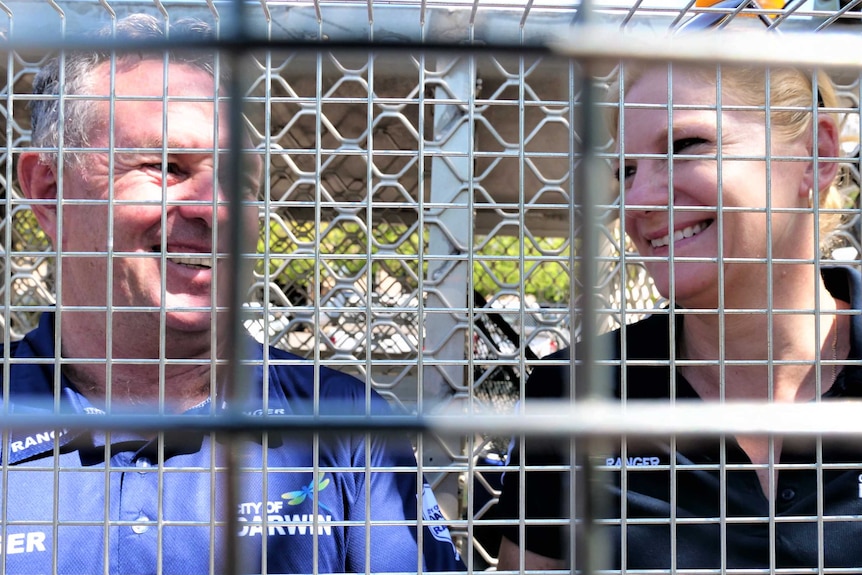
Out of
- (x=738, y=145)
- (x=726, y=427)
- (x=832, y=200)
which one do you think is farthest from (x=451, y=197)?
(x=726, y=427)

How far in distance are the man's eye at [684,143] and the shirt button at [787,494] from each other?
390mm

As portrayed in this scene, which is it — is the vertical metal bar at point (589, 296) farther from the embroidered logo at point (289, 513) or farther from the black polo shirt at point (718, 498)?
the embroidered logo at point (289, 513)

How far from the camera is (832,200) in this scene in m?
1.09

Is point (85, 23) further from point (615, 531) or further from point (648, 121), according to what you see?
point (615, 531)

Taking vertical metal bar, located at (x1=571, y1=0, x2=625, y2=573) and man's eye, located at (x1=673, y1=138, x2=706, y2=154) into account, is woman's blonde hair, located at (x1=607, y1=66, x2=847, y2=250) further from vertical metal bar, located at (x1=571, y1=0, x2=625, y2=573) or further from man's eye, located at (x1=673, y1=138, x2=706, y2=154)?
vertical metal bar, located at (x1=571, y1=0, x2=625, y2=573)

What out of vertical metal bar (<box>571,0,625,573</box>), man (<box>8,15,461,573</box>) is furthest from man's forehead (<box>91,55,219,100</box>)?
vertical metal bar (<box>571,0,625,573</box>)

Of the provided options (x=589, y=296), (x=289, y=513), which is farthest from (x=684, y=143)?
(x=289, y=513)

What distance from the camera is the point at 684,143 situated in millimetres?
786

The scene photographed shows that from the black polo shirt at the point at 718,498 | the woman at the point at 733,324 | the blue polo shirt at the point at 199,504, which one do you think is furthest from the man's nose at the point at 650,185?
the blue polo shirt at the point at 199,504

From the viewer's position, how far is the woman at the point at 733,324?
0.72m

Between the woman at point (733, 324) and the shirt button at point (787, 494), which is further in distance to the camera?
the shirt button at point (787, 494)

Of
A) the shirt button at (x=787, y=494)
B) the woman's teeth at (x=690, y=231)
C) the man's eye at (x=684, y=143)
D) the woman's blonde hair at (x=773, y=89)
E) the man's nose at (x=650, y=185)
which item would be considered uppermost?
the woman's blonde hair at (x=773, y=89)

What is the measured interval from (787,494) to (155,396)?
73 cm

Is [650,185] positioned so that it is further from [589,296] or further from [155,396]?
[155,396]
